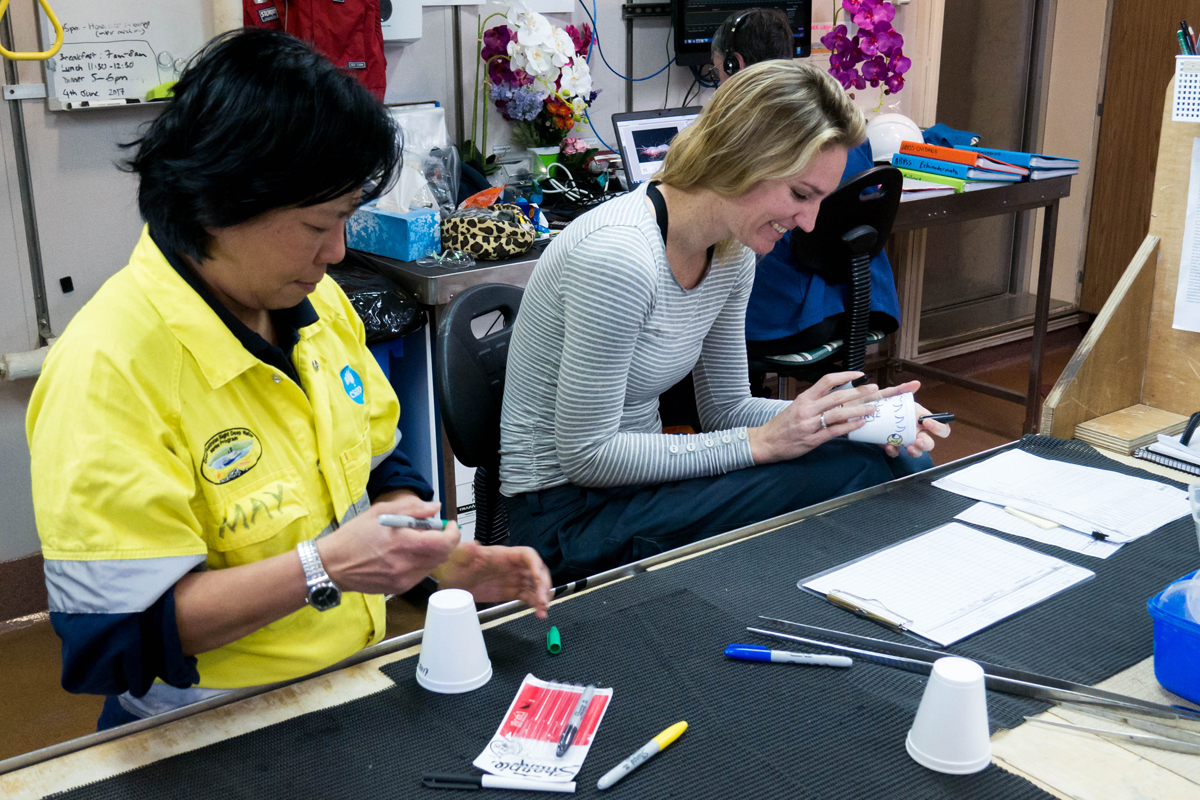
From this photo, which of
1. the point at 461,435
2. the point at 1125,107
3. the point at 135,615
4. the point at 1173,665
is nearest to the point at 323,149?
the point at 135,615

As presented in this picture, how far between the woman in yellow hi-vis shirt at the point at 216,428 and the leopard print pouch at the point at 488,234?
138cm

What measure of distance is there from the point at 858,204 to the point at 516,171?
108 cm

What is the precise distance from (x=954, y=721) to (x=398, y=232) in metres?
1.95

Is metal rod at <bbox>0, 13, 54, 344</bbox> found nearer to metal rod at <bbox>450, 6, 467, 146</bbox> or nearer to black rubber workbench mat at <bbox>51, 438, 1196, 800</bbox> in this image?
metal rod at <bbox>450, 6, 467, 146</bbox>

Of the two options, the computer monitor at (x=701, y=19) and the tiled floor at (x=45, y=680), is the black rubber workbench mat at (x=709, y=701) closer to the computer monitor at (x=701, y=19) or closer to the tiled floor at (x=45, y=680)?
the tiled floor at (x=45, y=680)

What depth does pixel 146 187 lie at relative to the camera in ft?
3.33

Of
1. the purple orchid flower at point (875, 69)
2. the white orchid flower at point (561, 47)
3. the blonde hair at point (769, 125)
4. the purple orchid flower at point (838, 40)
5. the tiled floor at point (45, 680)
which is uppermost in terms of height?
the purple orchid flower at point (838, 40)

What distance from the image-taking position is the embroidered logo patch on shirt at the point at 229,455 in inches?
39.9

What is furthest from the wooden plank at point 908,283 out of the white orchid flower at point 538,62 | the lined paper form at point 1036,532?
the lined paper form at point 1036,532

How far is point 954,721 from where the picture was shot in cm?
88

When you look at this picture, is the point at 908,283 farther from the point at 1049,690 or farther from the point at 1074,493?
the point at 1049,690

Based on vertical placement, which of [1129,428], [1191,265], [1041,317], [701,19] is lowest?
[1041,317]

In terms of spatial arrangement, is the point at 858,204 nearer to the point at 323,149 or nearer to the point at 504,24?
the point at 504,24

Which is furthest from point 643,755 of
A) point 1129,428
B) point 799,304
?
point 799,304
